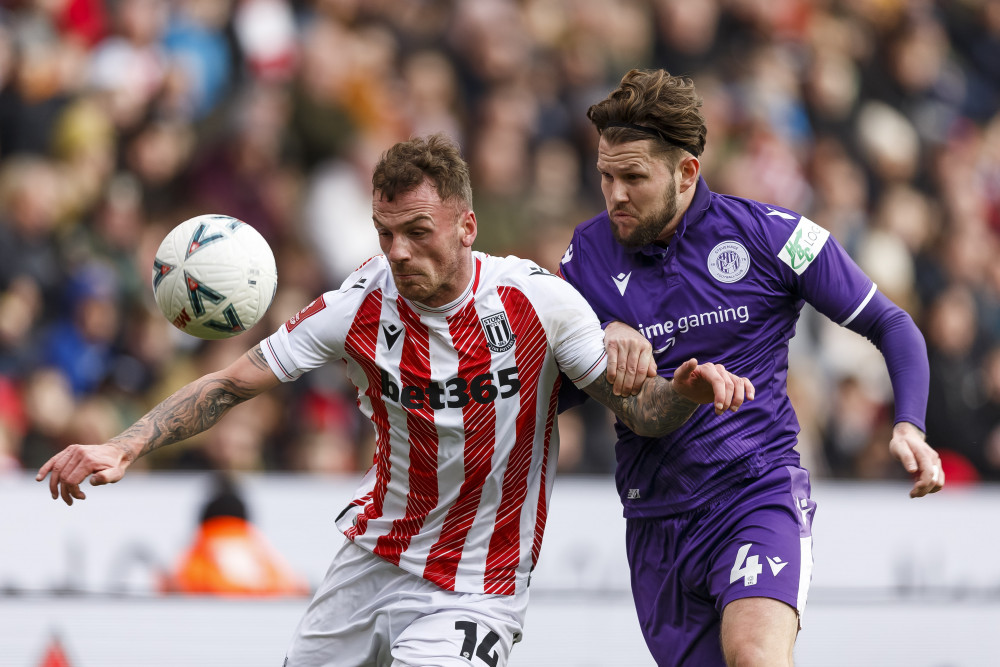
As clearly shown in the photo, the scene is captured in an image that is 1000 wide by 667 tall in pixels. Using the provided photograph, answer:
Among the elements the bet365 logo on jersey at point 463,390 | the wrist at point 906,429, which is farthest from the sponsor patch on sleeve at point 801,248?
the bet365 logo on jersey at point 463,390

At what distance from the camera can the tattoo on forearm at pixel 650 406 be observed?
4.48 m

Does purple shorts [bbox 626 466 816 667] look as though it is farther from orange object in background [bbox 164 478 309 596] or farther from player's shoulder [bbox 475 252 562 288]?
orange object in background [bbox 164 478 309 596]

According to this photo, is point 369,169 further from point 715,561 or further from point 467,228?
point 715,561

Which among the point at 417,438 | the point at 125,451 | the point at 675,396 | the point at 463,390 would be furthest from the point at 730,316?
the point at 125,451

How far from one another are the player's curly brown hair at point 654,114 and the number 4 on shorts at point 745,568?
151 cm

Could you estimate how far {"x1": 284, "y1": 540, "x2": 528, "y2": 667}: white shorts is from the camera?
4512mm

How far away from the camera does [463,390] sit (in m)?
4.66

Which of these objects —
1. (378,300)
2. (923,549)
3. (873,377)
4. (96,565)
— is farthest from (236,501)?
(873,377)

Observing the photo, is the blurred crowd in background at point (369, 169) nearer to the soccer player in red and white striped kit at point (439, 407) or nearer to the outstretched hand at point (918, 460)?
the soccer player in red and white striped kit at point (439, 407)

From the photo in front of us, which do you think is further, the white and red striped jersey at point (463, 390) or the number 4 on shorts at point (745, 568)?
the white and red striped jersey at point (463, 390)

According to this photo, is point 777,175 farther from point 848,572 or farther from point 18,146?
point 18,146

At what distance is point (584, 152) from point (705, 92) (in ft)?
4.92

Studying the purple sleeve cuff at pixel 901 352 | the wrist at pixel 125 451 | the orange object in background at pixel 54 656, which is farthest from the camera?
the orange object in background at pixel 54 656

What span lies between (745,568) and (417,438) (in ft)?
4.18
